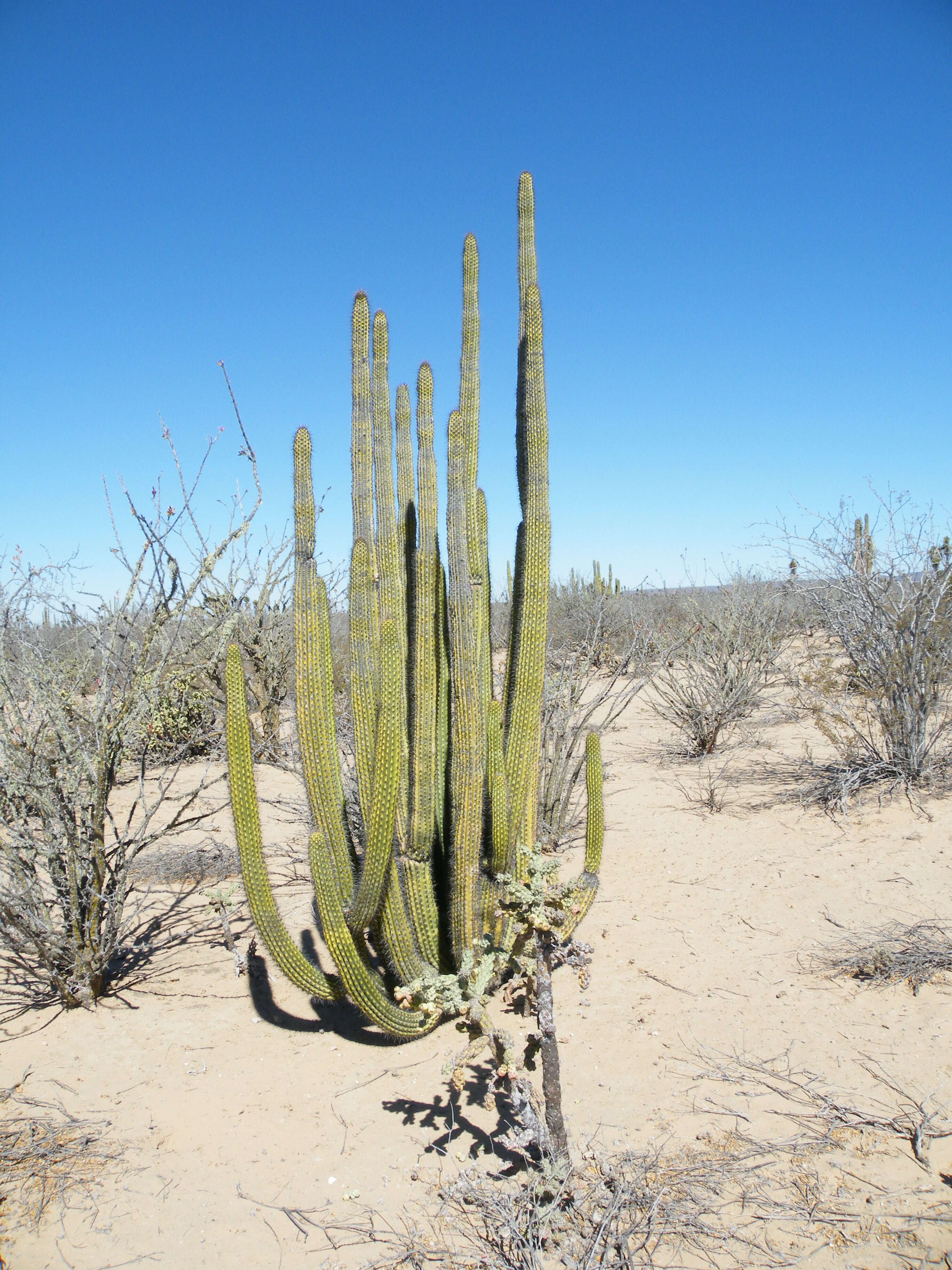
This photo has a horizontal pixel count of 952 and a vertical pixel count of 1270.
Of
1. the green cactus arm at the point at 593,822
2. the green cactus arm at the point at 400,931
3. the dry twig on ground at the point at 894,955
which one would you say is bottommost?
the dry twig on ground at the point at 894,955

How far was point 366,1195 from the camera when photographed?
2586mm

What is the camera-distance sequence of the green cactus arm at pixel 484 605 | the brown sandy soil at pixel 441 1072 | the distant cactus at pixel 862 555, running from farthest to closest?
1. the distant cactus at pixel 862 555
2. the green cactus arm at pixel 484 605
3. the brown sandy soil at pixel 441 1072

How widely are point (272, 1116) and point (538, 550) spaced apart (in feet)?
8.72

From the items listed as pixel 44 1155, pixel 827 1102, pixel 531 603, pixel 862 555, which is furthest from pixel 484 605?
pixel 862 555

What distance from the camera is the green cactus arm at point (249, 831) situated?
116 inches

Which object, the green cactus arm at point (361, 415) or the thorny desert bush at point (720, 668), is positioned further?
the thorny desert bush at point (720, 668)

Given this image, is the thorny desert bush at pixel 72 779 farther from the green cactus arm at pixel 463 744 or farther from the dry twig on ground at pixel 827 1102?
the dry twig on ground at pixel 827 1102

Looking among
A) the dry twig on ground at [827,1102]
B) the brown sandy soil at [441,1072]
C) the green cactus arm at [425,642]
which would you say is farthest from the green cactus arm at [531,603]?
the dry twig on ground at [827,1102]

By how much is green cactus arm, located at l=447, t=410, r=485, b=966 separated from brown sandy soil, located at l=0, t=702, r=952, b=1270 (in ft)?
2.42

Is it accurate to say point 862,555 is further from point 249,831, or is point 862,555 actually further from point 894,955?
point 249,831

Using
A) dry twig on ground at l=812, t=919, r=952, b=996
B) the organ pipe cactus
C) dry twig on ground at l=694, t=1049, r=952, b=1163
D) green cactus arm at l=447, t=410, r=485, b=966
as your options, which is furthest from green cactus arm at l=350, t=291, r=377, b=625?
dry twig on ground at l=812, t=919, r=952, b=996

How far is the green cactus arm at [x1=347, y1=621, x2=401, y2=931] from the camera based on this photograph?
2914 mm

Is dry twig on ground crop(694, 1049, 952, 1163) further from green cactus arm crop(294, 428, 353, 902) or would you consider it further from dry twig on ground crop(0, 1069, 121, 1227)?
dry twig on ground crop(0, 1069, 121, 1227)

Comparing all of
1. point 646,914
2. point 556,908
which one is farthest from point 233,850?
point 556,908
